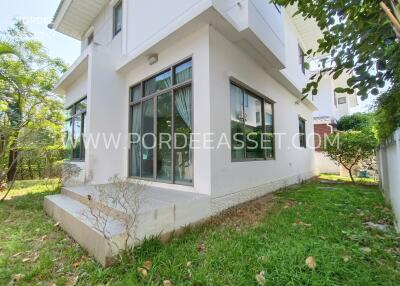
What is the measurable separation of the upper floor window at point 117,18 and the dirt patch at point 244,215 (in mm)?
6714

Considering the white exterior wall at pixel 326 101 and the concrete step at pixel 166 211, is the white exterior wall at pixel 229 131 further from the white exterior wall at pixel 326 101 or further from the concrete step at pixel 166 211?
the white exterior wall at pixel 326 101

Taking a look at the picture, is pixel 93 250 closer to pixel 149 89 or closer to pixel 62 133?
pixel 149 89

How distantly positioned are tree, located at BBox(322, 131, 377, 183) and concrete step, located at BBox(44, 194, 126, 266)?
9307 mm

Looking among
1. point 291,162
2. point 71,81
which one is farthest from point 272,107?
point 71,81

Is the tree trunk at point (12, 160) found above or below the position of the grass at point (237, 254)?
above

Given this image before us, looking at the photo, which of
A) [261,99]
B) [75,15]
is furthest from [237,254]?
[75,15]

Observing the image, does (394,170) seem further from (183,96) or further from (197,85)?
(183,96)

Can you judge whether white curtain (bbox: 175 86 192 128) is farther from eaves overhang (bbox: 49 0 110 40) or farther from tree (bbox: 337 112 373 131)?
tree (bbox: 337 112 373 131)

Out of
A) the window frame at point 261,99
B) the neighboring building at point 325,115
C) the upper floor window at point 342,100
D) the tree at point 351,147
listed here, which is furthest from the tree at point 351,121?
the window frame at point 261,99

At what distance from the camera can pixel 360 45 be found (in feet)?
6.39

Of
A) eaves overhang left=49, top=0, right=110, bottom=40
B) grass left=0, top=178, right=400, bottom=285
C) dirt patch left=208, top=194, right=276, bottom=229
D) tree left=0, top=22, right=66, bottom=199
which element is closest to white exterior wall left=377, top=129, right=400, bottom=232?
grass left=0, top=178, right=400, bottom=285

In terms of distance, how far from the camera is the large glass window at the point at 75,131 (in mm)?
7496

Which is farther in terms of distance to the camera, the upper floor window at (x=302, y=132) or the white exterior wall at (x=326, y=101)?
the white exterior wall at (x=326, y=101)

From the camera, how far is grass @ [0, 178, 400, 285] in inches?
91.8
